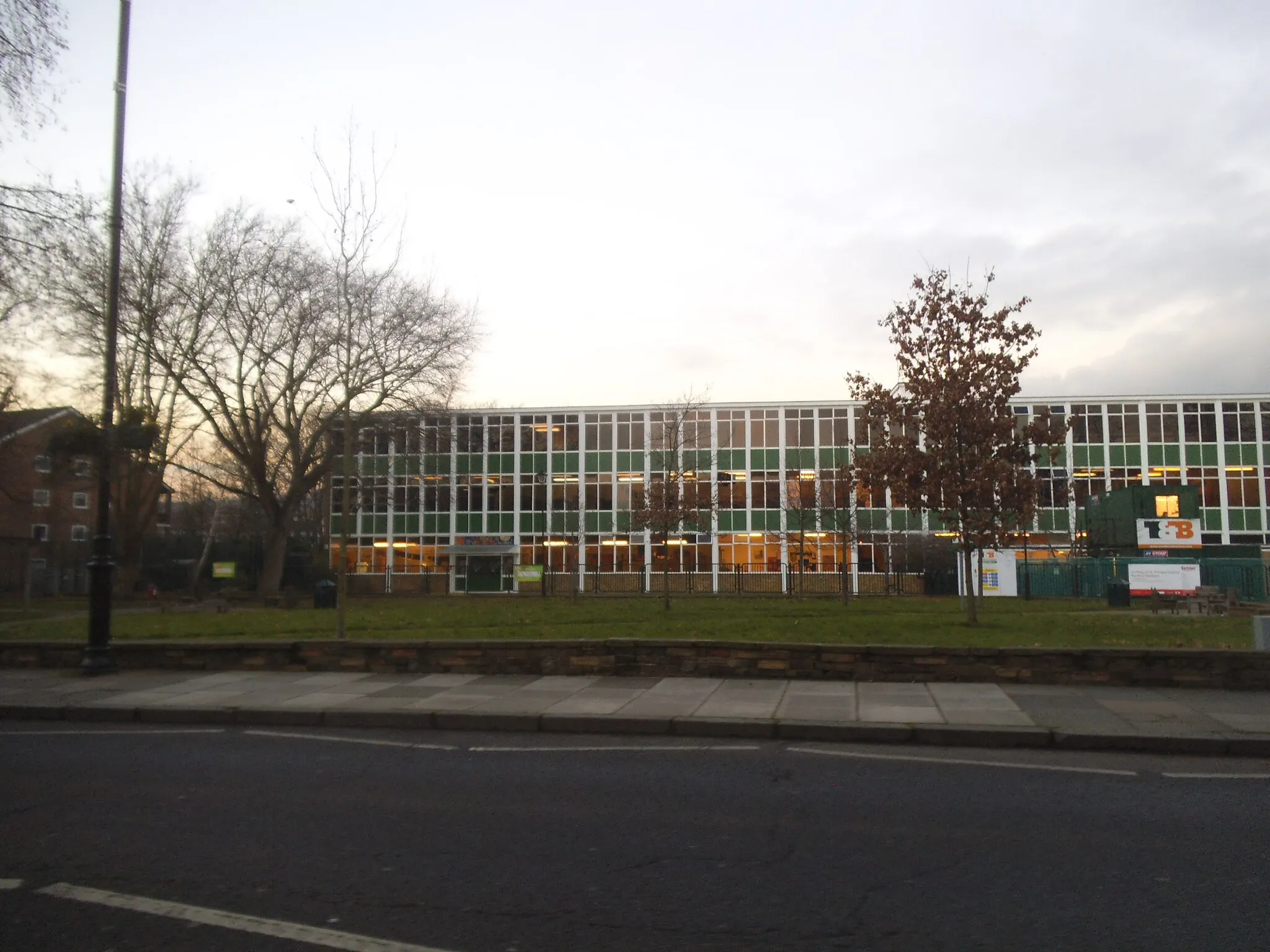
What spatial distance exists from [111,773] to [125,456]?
1369cm

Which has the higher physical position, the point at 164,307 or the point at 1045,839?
the point at 164,307

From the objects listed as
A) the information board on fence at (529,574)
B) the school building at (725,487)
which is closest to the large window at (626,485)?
the school building at (725,487)

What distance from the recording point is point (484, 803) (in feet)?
23.0

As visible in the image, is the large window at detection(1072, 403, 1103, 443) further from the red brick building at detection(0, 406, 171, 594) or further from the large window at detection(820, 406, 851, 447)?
the red brick building at detection(0, 406, 171, 594)

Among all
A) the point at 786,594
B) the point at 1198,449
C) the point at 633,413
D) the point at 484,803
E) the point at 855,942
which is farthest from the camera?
the point at 633,413

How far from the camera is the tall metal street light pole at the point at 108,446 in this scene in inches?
Answer: 559

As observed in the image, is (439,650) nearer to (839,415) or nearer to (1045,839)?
(1045,839)

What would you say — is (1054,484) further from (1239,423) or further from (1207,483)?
(1239,423)

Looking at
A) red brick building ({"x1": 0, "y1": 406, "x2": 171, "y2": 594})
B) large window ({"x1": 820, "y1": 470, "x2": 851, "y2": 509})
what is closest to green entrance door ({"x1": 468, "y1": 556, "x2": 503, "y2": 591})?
large window ({"x1": 820, "y1": 470, "x2": 851, "y2": 509})

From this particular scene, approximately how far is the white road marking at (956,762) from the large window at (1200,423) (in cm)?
5774

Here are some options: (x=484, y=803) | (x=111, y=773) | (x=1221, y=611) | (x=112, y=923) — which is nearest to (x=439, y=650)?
(x=111, y=773)

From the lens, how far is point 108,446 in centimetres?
1432

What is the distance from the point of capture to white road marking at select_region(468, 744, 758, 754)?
30.5ft

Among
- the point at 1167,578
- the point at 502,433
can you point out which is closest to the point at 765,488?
the point at 502,433
